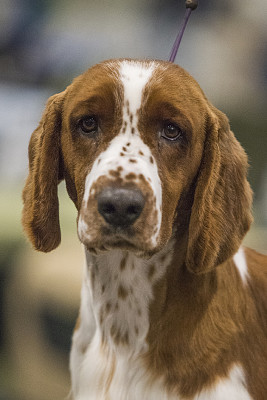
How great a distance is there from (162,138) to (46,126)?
1.43 feet

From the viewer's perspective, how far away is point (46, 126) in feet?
6.23

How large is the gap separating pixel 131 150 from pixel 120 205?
205mm

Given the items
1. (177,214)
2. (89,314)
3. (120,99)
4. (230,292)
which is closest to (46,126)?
(120,99)

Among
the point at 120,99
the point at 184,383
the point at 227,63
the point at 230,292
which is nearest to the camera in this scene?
the point at 120,99

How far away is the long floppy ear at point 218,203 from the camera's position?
1.77 m

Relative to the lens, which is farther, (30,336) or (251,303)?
(30,336)

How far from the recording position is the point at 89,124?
1728 millimetres

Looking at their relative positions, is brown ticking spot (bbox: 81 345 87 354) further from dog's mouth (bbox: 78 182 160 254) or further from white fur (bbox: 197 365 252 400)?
dog's mouth (bbox: 78 182 160 254)

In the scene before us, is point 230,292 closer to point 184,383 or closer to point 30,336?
point 184,383

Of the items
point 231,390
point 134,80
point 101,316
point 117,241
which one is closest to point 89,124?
point 134,80

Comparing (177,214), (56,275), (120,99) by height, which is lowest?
(56,275)

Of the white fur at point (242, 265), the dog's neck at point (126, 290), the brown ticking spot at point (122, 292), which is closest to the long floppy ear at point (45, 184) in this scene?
the dog's neck at point (126, 290)

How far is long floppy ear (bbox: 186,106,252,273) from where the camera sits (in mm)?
1773

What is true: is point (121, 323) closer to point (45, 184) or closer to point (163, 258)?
point (163, 258)
